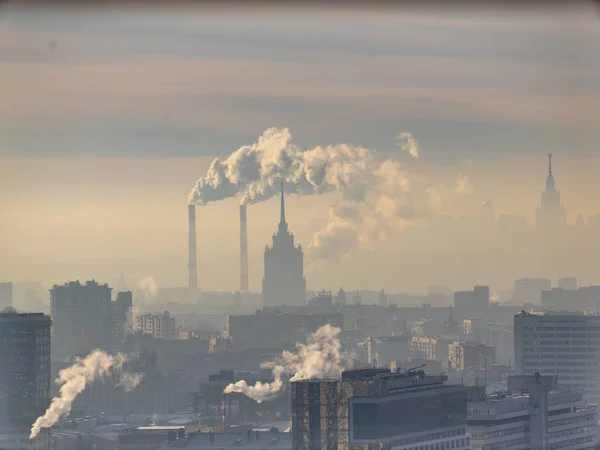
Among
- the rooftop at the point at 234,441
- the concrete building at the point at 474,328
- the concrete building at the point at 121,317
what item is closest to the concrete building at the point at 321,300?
the concrete building at the point at 474,328

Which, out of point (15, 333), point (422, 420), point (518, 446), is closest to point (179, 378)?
point (15, 333)

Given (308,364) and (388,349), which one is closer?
(308,364)

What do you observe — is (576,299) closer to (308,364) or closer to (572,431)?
(308,364)

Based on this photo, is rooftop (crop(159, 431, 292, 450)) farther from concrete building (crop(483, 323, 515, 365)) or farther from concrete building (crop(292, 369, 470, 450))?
concrete building (crop(483, 323, 515, 365))

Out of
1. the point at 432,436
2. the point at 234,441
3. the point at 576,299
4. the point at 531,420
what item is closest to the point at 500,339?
the point at 576,299

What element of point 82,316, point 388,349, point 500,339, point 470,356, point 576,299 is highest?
point 576,299

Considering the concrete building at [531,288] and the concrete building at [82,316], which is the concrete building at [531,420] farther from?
the concrete building at [531,288]

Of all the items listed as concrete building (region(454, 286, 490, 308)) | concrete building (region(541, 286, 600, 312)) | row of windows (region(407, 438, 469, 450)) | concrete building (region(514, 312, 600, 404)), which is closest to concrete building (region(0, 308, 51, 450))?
concrete building (region(514, 312, 600, 404))
